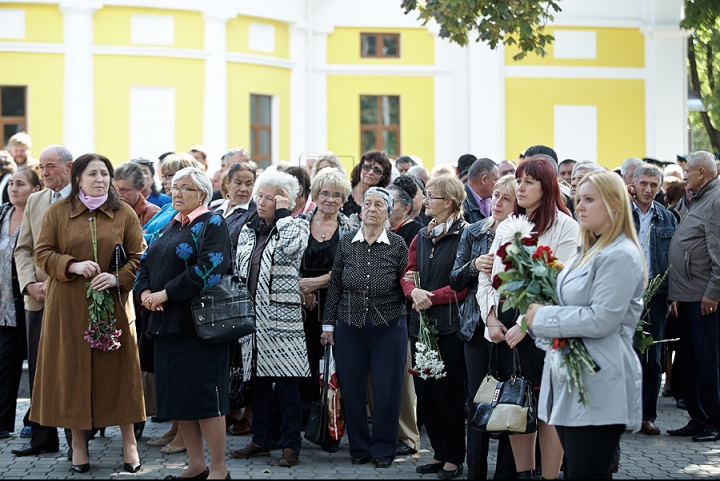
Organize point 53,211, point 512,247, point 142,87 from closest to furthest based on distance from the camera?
point 512,247, point 53,211, point 142,87

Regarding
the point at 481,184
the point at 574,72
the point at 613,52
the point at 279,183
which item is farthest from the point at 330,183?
the point at 613,52

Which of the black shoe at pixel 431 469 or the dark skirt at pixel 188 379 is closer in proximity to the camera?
the dark skirt at pixel 188 379

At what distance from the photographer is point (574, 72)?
84.4ft

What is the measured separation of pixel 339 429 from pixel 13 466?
2370mm

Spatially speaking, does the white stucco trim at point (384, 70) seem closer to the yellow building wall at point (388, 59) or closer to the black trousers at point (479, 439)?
the yellow building wall at point (388, 59)

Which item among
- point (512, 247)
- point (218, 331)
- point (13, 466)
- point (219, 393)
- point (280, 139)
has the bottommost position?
point (13, 466)

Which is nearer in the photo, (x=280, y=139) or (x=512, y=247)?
(x=512, y=247)

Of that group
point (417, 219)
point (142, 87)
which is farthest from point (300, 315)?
point (142, 87)

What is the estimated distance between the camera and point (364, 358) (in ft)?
24.2

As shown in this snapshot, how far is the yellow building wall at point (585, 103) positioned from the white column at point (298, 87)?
5222mm

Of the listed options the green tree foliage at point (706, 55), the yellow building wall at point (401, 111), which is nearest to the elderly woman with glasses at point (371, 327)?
the green tree foliage at point (706, 55)

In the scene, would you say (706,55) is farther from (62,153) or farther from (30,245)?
(30,245)

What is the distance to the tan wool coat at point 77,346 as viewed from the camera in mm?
6844

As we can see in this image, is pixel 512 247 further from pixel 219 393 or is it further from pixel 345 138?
pixel 345 138
